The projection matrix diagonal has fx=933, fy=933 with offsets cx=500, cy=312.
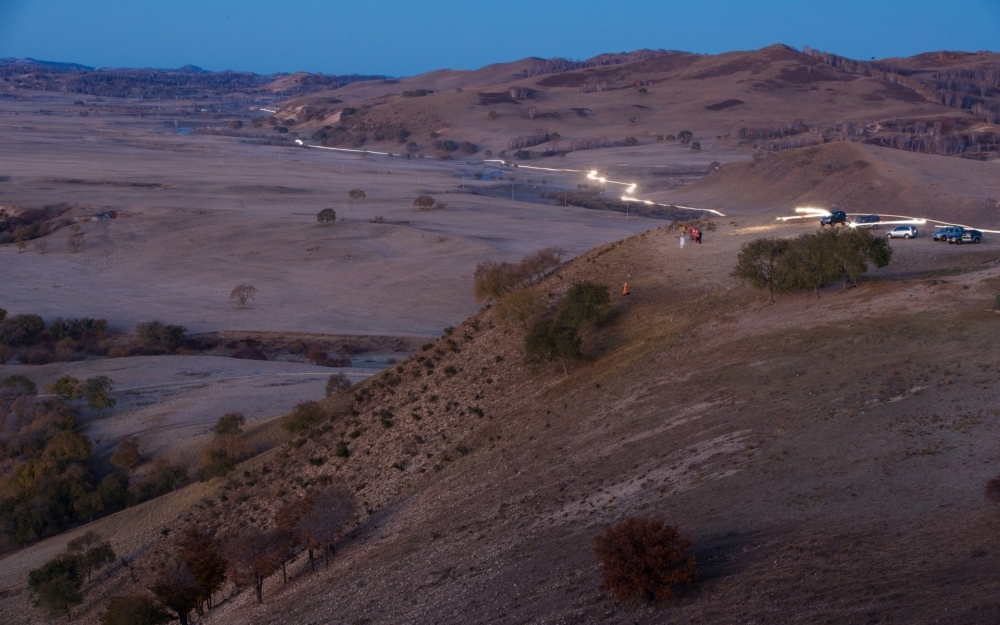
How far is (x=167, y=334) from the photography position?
38281mm

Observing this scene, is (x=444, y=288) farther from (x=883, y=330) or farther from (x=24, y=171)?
(x=24, y=171)

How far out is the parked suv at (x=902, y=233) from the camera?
30891 millimetres

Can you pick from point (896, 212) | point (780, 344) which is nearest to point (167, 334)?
point (780, 344)

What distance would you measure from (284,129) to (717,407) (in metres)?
144

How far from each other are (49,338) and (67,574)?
78.6 feet

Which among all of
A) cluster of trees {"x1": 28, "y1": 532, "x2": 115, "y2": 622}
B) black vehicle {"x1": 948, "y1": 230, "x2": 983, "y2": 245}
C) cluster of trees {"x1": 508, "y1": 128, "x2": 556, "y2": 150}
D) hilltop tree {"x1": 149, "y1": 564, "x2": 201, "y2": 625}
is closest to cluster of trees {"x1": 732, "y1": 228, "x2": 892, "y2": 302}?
black vehicle {"x1": 948, "y1": 230, "x2": 983, "y2": 245}

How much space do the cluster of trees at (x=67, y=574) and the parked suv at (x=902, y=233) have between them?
25176 millimetres

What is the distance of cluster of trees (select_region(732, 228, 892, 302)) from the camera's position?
2317 centimetres

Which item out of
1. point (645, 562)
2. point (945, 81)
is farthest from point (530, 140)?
point (645, 562)

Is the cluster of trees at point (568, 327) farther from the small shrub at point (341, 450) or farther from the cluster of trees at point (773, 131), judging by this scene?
the cluster of trees at point (773, 131)

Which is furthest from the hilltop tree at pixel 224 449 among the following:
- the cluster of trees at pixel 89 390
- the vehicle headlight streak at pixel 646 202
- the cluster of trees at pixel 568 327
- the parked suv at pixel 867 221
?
the vehicle headlight streak at pixel 646 202

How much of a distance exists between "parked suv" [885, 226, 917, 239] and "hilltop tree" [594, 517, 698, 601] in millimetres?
23311

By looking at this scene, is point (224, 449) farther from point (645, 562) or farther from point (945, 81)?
point (945, 81)

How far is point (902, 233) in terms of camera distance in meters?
31.0
